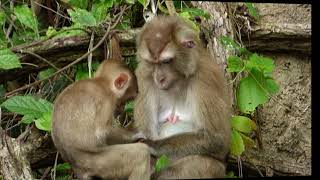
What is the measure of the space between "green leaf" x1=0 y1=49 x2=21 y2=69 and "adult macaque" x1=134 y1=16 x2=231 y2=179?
2.06ft

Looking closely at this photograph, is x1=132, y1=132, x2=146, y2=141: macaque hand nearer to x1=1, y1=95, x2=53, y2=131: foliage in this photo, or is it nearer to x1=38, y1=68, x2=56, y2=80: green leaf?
x1=1, y1=95, x2=53, y2=131: foliage

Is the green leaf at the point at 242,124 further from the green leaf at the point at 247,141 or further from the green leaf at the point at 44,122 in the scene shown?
the green leaf at the point at 44,122

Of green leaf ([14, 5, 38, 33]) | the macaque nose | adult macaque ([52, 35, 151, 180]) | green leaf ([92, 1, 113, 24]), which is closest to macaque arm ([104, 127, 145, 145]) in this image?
adult macaque ([52, 35, 151, 180])

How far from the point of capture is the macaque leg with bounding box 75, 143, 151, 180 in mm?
3602

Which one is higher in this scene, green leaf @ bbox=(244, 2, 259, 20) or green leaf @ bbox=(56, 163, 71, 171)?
green leaf @ bbox=(244, 2, 259, 20)

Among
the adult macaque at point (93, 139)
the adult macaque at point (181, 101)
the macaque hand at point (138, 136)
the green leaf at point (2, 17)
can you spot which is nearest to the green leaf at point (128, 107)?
the adult macaque at point (181, 101)

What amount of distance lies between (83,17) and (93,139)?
85 cm

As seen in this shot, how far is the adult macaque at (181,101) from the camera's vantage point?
3.67 m

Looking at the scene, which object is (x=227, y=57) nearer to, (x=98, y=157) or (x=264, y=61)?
(x=264, y=61)

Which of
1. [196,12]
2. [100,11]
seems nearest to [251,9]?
[196,12]

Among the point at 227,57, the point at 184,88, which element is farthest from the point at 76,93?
the point at 227,57

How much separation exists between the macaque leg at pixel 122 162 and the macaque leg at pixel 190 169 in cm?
14

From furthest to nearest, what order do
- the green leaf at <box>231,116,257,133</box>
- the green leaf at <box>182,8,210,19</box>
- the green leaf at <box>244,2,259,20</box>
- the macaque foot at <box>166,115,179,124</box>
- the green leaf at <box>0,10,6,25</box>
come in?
the green leaf at <box>244,2,259,20</box>, the green leaf at <box>0,10,6,25</box>, the green leaf at <box>182,8,210,19</box>, the green leaf at <box>231,116,257,133</box>, the macaque foot at <box>166,115,179,124</box>

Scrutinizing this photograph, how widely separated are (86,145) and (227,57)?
3.91 feet
